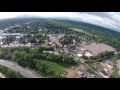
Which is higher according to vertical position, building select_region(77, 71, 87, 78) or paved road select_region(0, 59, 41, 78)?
paved road select_region(0, 59, 41, 78)

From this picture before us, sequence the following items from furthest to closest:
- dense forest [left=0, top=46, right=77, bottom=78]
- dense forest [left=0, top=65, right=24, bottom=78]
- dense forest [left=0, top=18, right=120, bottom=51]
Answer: dense forest [left=0, top=18, right=120, bottom=51] → dense forest [left=0, top=46, right=77, bottom=78] → dense forest [left=0, top=65, right=24, bottom=78]

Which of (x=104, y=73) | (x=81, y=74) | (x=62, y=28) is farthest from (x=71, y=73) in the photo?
(x=62, y=28)

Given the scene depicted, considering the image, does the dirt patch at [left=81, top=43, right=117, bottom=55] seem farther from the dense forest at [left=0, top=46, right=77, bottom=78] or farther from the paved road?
the paved road

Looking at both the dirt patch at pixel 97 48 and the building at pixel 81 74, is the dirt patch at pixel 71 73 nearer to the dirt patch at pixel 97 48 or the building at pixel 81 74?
the building at pixel 81 74

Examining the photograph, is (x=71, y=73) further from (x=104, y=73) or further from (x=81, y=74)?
(x=104, y=73)

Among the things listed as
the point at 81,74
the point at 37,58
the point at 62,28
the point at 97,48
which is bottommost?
the point at 81,74

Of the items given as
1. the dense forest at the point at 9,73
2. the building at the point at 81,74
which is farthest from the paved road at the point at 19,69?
the building at the point at 81,74

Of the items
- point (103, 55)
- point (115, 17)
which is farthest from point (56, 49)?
point (115, 17)

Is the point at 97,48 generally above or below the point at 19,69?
above

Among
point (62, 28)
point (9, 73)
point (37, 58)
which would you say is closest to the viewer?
point (9, 73)

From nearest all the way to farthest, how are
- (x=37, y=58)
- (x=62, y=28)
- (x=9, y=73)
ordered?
1. (x=9, y=73)
2. (x=37, y=58)
3. (x=62, y=28)

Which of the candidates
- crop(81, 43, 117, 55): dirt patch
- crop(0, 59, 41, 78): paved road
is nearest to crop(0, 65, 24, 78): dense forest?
crop(0, 59, 41, 78): paved road
